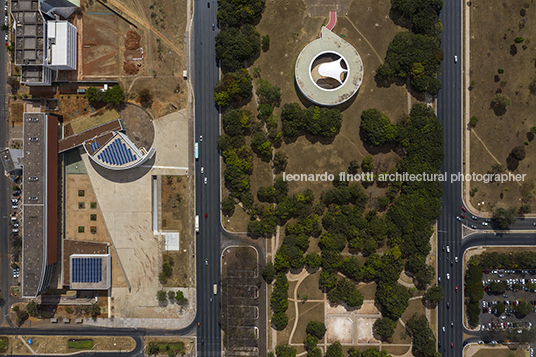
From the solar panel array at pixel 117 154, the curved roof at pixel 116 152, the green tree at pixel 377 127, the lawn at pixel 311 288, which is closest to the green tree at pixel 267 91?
the green tree at pixel 377 127

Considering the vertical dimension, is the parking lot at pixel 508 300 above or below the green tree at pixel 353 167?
below

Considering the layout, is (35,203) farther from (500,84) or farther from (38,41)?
(500,84)

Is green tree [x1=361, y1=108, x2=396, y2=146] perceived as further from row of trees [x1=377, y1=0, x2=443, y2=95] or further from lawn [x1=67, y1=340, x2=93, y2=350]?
lawn [x1=67, y1=340, x2=93, y2=350]

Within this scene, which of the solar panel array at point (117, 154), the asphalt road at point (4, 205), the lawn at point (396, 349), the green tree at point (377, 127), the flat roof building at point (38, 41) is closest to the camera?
the flat roof building at point (38, 41)

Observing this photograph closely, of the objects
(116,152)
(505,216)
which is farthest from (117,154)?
(505,216)

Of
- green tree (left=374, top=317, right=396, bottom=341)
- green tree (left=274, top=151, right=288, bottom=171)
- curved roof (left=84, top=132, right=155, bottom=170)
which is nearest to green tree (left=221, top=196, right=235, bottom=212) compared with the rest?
green tree (left=274, top=151, right=288, bottom=171)

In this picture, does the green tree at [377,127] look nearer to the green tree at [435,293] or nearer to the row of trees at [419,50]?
the row of trees at [419,50]
